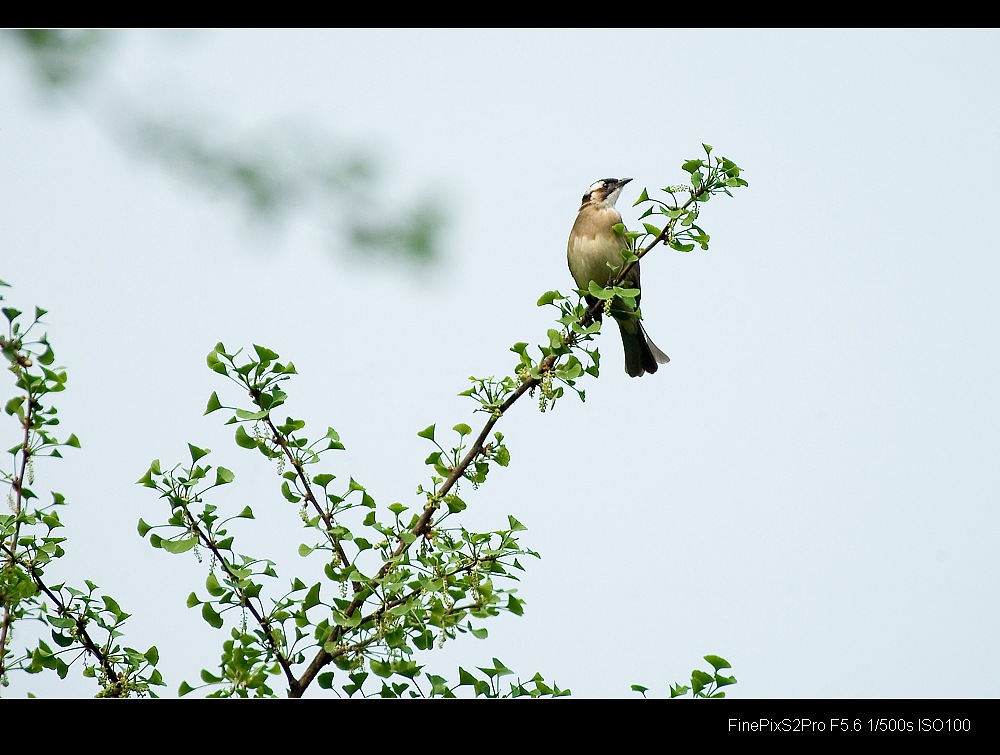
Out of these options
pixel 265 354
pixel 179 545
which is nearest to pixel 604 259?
pixel 265 354

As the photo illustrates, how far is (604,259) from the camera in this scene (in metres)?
6.63

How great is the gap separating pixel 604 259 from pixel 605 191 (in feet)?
2.62

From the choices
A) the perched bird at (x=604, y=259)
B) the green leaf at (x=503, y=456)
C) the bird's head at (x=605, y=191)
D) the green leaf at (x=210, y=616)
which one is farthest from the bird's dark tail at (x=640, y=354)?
the green leaf at (x=210, y=616)

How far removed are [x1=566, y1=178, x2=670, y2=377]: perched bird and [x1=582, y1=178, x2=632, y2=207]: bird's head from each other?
1cm

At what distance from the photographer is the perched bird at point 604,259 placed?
6.47 metres

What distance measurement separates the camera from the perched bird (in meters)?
6.47

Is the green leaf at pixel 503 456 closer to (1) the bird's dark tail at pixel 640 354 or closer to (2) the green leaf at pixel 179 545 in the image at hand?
(2) the green leaf at pixel 179 545

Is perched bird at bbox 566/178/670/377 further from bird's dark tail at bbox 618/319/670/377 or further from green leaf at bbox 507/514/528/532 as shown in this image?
green leaf at bbox 507/514/528/532

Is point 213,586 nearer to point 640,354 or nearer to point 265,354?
point 265,354

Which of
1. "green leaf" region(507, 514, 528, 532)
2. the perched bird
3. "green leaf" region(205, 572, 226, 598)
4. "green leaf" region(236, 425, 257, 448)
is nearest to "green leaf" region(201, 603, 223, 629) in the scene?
"green leaf" region(205, 572, 226, 598)
